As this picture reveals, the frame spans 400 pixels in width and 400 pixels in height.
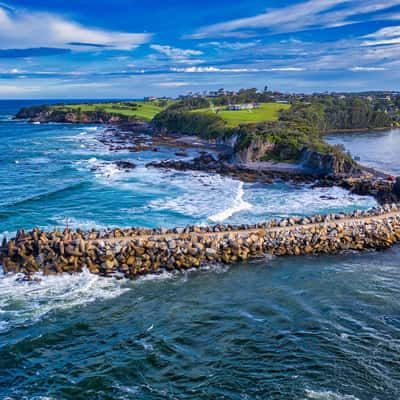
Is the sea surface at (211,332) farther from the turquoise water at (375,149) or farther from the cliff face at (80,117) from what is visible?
the cliff face at (80,117)

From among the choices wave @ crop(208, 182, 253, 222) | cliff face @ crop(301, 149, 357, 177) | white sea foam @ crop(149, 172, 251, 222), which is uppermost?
cliff face @ crop(301, 149, 357, 177)

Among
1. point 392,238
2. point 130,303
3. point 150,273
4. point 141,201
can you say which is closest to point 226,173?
point 141,201

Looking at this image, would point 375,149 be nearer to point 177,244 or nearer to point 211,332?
point 177,244

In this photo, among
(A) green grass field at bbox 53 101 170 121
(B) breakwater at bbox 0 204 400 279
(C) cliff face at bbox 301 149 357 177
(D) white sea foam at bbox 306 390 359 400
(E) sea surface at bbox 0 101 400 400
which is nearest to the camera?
(D) white sea foam at bbox 306 390 359 400

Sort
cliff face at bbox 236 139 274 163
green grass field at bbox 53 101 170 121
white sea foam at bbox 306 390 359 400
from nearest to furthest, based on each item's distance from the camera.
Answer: white sea foam at bbox 306 390 359 400 < cliff face at bbox 236 139 274 163 < green grass field at bbox 53 101 170 121

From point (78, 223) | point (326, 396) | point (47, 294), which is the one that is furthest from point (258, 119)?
point (326, 396)

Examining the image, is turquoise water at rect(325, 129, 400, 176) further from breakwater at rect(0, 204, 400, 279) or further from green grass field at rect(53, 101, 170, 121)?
green grass field at rect(53, 101, 170, 121)

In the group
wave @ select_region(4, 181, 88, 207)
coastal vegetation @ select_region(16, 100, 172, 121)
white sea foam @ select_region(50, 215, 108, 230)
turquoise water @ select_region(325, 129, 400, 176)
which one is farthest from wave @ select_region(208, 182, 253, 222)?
coastal vegetation @ select_region(16, 100, 172, 121)
